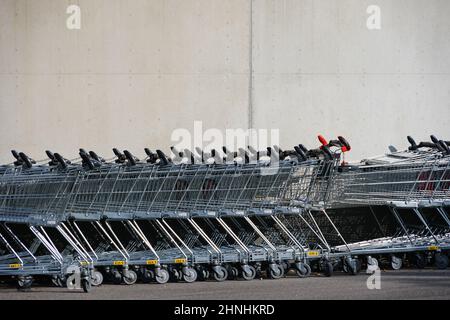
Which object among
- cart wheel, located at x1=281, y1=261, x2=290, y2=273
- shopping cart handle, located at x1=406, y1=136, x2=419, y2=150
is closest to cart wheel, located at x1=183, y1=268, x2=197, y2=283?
cart wheel, located at x1=281, y1=261, x2=290, y2=273

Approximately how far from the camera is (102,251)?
15.4m

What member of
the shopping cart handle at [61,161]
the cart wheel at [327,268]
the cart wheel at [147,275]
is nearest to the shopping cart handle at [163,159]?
the shopping cart handle at [61,161]

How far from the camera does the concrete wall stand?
1725 cm

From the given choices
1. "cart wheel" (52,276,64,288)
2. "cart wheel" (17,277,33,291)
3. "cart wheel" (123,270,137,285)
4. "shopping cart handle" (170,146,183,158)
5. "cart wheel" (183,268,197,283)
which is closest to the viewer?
"cart wheel" (17,277,33,291)

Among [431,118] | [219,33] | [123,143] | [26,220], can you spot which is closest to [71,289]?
[26,220]

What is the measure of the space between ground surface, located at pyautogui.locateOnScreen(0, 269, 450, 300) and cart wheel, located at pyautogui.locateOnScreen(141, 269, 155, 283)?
259 millimetres

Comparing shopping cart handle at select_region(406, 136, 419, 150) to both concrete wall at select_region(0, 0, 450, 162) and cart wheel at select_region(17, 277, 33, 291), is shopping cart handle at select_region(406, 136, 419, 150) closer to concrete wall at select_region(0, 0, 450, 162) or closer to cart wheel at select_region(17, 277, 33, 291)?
concrete wall at select_region(0, 0, 450, 162)

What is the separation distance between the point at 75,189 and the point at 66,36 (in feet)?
11.8

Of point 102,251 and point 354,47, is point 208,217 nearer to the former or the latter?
point 102,251

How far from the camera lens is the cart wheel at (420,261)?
1611 cm

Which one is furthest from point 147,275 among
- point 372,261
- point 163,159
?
point 372,261

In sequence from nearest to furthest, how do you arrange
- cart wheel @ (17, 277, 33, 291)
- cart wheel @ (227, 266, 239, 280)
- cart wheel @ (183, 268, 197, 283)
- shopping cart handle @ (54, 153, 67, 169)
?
cart wheel @ (17, 277, 33, 291) < shopping cart handle @ (54, 153, 67, 169) < cart wheel @ (183, 268, 197, 283) < cart wheel @ (227, 266, 239, 280)

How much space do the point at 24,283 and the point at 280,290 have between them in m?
2.83

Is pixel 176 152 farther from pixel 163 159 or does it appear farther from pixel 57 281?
pixel 57 281
